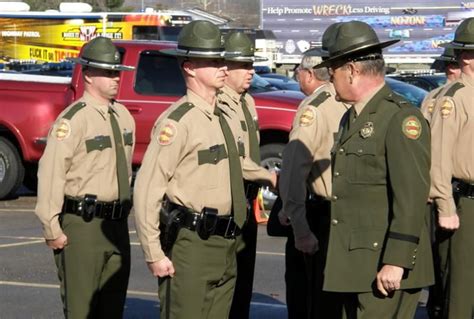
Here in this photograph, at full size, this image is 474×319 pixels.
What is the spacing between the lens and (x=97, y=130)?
678 cm

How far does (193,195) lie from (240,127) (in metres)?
1.77

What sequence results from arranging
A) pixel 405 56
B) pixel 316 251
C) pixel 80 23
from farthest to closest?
pixel 405 56 → pixel 80 23 → pixel 316 251

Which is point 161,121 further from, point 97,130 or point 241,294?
point 241,294

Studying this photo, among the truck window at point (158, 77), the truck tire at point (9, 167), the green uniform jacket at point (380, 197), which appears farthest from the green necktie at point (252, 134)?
the truck tire at point (9, 167)

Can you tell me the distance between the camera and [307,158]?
6.55 meters

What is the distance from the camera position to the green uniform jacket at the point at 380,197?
4.86m

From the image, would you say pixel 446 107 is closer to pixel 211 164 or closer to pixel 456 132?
pixel 456 132

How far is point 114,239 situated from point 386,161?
2340mm

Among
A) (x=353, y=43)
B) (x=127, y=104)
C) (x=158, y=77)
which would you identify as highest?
(x=353, y=43)

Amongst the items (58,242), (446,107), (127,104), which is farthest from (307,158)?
(127,104)

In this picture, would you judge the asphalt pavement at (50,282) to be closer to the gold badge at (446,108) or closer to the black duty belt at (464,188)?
the black duty belt at (464,188)

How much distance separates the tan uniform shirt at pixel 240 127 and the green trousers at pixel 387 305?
6.62 ft

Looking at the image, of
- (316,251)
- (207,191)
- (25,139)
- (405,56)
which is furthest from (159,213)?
(405,56)

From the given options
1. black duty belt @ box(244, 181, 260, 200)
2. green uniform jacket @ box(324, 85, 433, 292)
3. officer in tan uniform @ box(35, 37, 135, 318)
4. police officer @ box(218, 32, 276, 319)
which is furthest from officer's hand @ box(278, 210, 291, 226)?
green uniform jacket @ box(324, 85, 433, 292)
